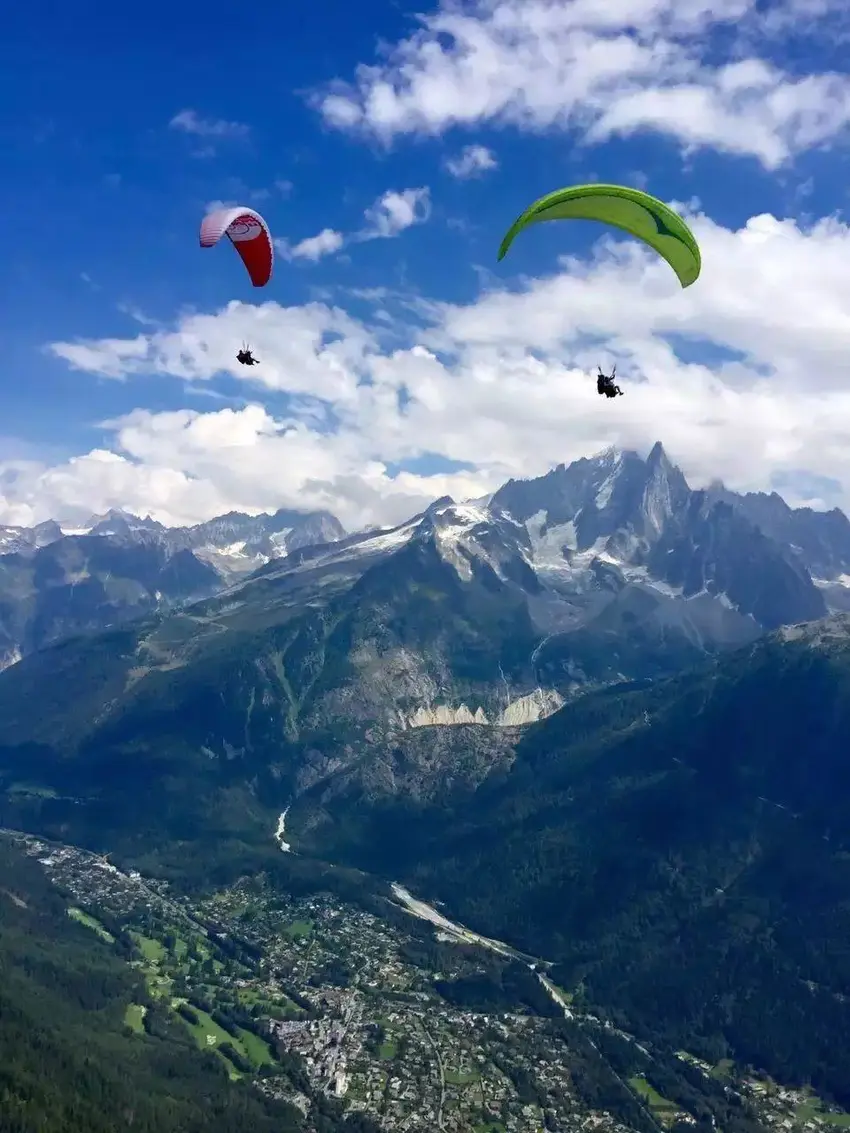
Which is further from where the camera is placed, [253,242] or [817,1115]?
[817,1115]

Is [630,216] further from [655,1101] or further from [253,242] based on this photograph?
[655,1101]

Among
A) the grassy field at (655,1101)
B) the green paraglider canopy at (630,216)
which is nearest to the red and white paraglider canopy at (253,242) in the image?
the green paraglider canopy at (630,216)

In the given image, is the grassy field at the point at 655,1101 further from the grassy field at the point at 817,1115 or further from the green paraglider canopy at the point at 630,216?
the green paraglider canopy at the point at 630,216

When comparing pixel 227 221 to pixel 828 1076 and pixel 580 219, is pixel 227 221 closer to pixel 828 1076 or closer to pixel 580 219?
pixel 580 219

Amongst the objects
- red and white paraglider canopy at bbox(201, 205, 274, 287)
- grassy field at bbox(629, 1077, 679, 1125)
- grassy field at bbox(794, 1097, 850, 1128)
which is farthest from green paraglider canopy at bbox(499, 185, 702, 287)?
grassy field at bbox(794, 1097, 850, 1128)

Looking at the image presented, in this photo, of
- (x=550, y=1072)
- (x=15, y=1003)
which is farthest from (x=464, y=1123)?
(x=15, y=1003)

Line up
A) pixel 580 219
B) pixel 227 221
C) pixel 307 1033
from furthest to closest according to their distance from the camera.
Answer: pixel 307 1033 < pixel 227 221 < pixel 580 219

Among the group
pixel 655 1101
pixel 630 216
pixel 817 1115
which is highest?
pixel 630 216

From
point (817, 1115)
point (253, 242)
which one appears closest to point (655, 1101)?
point (817, 1115)
